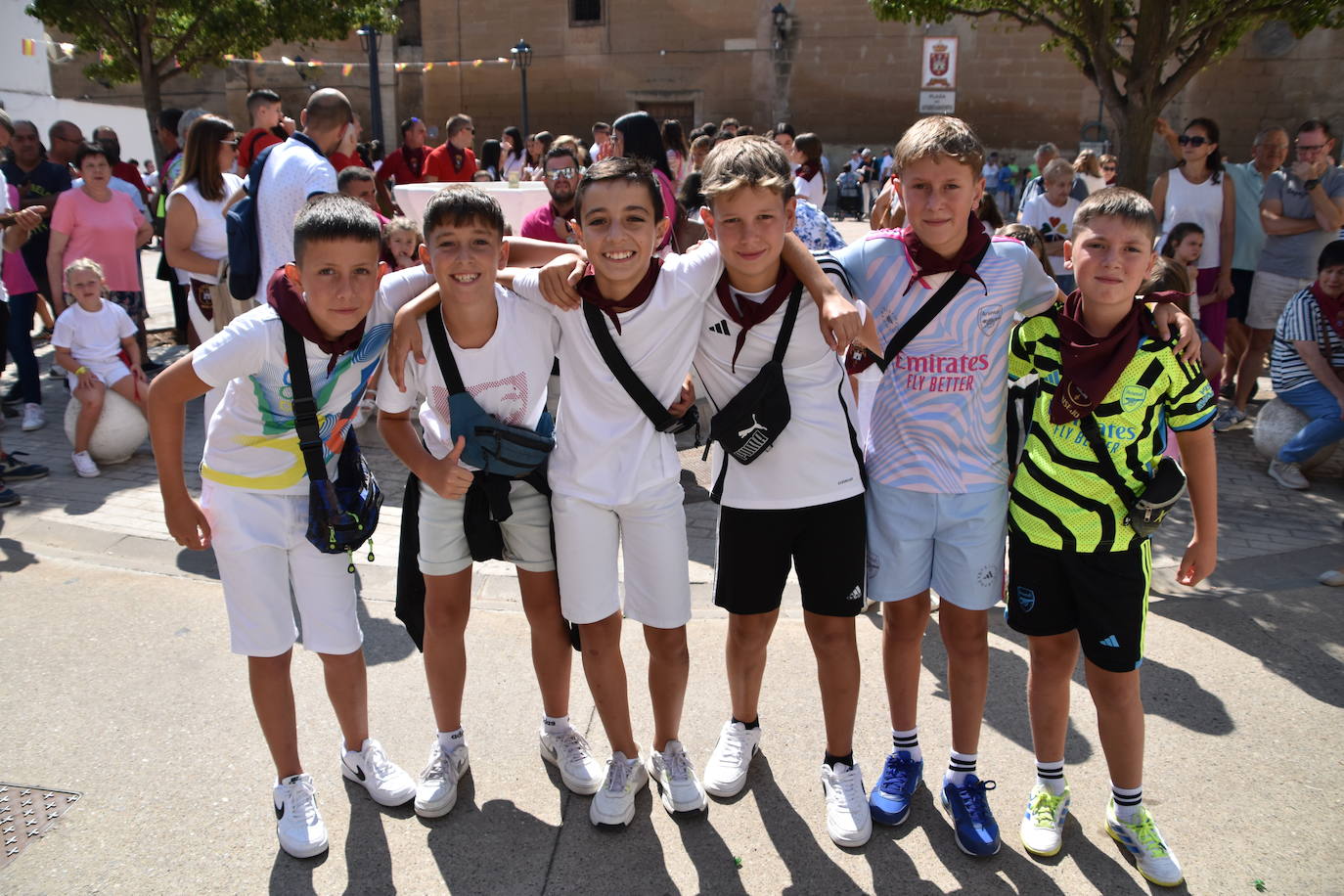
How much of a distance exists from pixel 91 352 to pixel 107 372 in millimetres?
150

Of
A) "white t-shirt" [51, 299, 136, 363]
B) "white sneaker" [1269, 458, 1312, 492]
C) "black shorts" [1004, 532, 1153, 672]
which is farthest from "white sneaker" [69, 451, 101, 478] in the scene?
"white sneaker" [1269, 458, 1312, 492]

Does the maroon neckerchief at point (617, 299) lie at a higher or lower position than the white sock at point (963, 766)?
higher

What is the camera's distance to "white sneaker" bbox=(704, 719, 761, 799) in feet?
9.61

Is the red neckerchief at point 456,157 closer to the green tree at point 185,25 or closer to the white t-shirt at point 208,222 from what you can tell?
the white t-shirt at point 208,222

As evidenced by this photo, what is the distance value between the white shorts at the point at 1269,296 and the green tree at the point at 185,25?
34.1 feet

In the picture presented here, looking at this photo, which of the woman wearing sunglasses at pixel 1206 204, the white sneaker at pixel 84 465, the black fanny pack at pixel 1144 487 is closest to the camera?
the black fanny pack at pixel 1144 487

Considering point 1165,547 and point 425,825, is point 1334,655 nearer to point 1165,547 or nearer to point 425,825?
point 1165,547

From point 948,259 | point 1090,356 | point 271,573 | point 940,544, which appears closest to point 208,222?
point 271,573

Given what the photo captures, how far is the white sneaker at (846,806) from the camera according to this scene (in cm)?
272

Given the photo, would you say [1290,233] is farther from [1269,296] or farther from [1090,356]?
[1090,356]

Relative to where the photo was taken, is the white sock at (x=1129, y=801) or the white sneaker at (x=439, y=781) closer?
the white sock at (x=1129, y=801)

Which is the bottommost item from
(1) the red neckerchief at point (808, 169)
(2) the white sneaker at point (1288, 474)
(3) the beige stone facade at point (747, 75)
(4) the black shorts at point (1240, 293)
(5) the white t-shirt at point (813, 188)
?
(2) the white sneaker at point (1288, 474)

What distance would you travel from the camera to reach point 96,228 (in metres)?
6.89

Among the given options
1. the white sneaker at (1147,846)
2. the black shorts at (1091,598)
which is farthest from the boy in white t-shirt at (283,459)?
the white sneaker at (1147,846)
